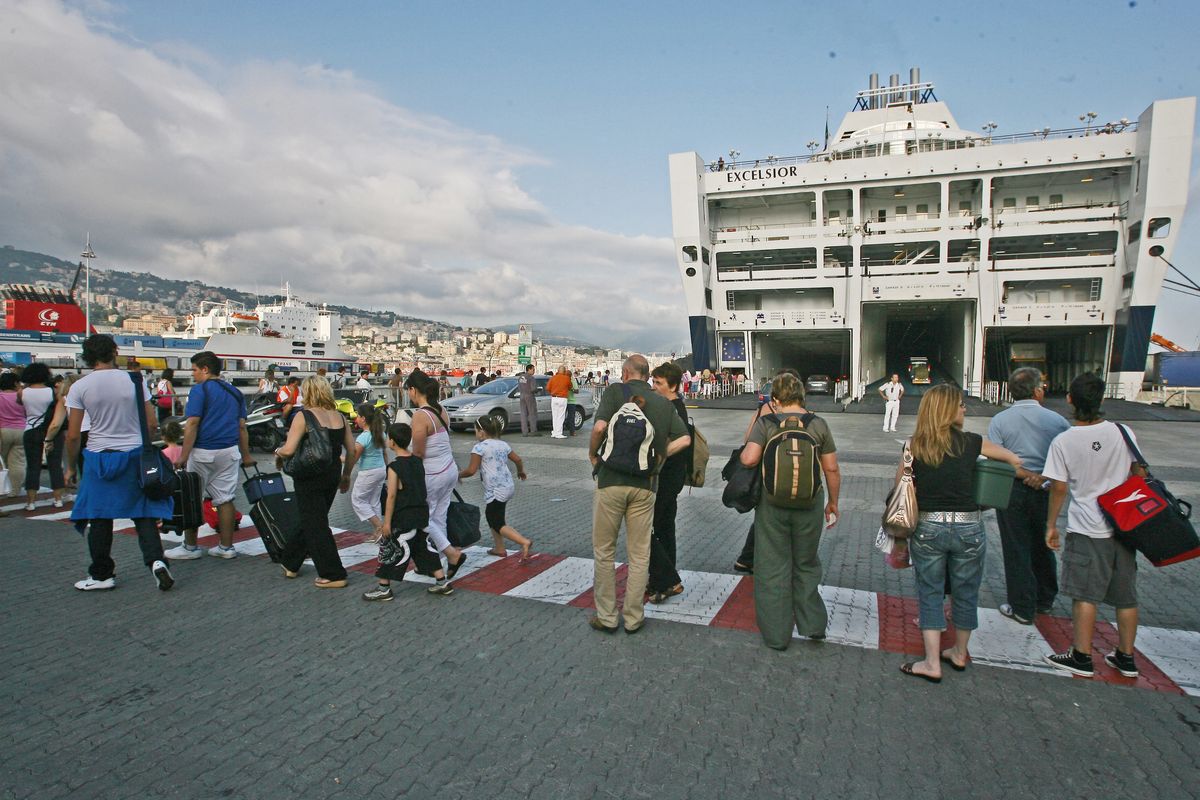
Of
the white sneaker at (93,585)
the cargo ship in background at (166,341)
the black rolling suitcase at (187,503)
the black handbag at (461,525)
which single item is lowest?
the white sneaker at (93,585)

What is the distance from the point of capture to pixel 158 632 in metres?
4.09

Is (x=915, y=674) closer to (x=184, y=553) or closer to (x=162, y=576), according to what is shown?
(x=162, y=576)

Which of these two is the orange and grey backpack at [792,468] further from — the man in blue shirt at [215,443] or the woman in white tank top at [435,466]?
the man in blue shirt at [215,443]

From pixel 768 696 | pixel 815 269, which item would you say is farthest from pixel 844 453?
pixel 815 269

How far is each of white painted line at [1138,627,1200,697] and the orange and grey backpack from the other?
2.16 metres

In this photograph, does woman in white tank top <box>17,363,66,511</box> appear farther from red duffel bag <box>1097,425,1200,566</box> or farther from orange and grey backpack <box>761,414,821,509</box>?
red duffel bag <box>1097,425,1200,566</box>

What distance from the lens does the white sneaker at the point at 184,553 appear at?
5727 millimetres

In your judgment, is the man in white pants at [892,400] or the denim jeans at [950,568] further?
the man in white pants at [892,400]

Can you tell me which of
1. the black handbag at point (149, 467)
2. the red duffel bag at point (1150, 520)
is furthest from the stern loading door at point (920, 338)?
the black handbag at point (149, 467)

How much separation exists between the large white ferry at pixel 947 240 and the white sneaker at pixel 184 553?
28182mm

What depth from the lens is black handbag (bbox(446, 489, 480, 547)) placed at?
5070mm

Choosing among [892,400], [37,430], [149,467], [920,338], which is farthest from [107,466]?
[920,338]

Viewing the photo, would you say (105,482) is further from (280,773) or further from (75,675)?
(280,773)

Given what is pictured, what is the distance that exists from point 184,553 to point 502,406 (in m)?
11.0
